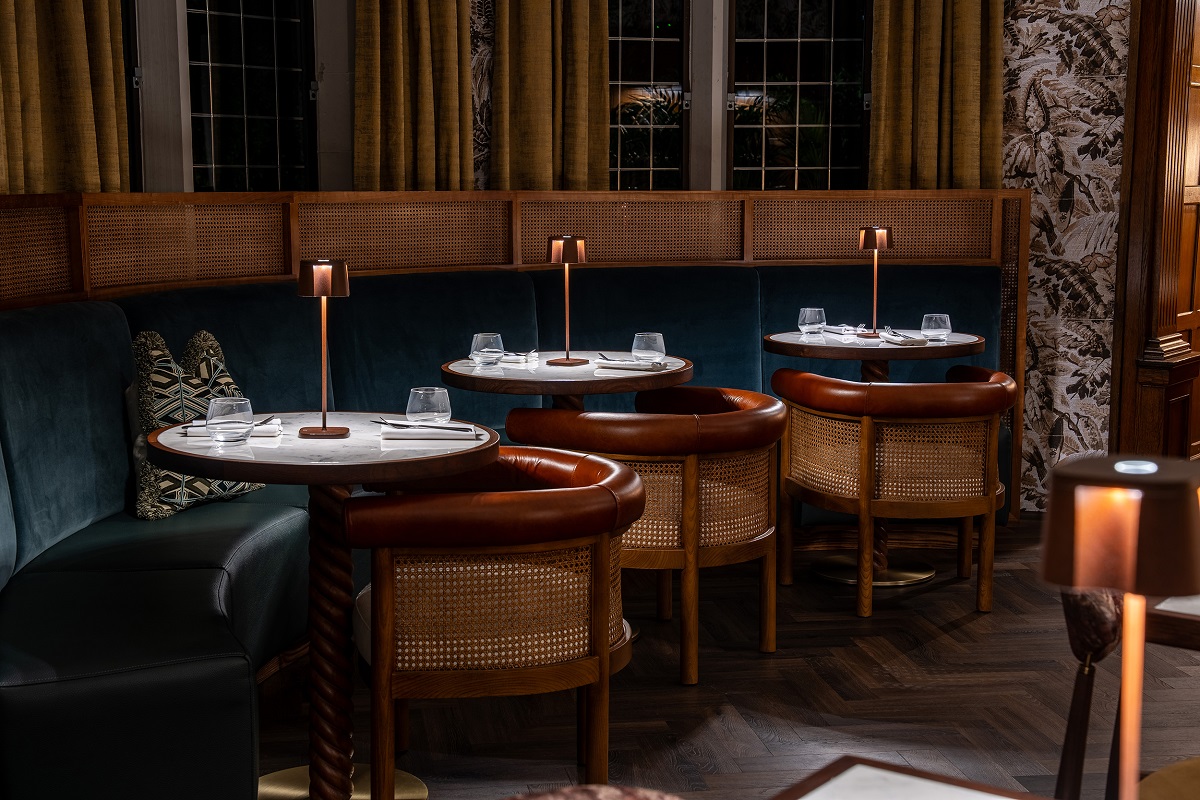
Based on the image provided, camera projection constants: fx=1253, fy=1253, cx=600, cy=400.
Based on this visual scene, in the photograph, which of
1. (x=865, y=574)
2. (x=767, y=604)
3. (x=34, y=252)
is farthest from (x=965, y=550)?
(x=34, y=252)

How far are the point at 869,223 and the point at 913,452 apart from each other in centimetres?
180

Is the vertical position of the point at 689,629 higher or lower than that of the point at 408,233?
lower

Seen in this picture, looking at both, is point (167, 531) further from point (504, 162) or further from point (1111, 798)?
point (504, 162)

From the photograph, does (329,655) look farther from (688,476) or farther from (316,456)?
(688,476)

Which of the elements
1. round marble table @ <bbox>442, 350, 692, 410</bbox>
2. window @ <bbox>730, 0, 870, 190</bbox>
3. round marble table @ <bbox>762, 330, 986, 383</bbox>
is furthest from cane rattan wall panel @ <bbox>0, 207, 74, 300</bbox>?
window @ <bbox>730, 0, 870, 190</bbox>

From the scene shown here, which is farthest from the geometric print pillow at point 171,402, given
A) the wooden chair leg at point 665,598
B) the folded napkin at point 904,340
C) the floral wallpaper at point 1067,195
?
the floral wallpaper at point 1067,195

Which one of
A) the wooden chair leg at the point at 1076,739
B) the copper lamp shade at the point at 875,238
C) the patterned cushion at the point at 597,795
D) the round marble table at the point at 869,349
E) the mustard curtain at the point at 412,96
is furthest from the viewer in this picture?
the mustard curtain at the point at 412,96

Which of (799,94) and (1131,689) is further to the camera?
(799,94)

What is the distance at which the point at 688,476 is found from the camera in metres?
3.51

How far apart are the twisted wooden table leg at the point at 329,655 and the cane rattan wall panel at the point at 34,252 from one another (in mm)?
1383

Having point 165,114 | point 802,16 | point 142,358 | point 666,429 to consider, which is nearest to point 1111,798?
point 666,429

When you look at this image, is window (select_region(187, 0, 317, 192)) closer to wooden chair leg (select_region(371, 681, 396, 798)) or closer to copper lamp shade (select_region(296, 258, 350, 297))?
copper lamp shade (select_region(296, 258, 350, 297))

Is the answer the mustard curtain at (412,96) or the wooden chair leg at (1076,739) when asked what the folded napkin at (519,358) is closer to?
the mustard curtain at (412,96)

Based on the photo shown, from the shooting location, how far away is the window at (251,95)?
5219mm
